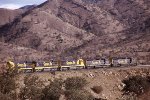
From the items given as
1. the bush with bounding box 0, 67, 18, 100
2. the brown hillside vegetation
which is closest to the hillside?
the brown hillside vegetation

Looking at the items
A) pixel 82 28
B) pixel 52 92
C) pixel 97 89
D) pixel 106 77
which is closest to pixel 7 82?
pixel 52 92

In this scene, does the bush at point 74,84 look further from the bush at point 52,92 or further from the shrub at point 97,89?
the shrub at point 97,89

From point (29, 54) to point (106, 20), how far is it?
52.3m

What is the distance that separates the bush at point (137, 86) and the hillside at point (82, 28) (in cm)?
6934

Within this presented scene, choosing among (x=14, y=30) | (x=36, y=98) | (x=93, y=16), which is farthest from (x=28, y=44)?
(x=36, y=98)

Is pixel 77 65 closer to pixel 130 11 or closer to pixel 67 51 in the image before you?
pixel 67 51

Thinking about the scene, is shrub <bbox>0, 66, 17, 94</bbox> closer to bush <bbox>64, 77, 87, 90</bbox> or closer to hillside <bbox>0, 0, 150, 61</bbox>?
bush <bbox>64, 77, 87, 90</bbox>

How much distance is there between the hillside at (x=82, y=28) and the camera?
136 metres

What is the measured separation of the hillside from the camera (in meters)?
136

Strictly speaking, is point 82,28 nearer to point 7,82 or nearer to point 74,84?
point 74,84

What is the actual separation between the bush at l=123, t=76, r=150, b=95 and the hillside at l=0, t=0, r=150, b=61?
6934 centimetres

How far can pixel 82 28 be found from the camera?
17475cm

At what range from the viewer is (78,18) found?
600ft

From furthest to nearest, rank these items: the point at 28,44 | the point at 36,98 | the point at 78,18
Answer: the point at 78,18
the point at 28,44
the point at 36,98
